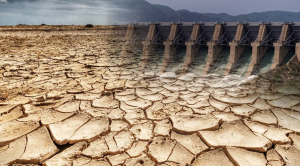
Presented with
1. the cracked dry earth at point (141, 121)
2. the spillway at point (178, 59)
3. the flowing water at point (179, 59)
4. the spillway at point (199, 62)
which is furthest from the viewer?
the flowing water at point (179, 59)

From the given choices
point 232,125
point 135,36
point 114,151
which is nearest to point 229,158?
point 232,125

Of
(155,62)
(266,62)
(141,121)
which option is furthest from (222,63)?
(141,121)

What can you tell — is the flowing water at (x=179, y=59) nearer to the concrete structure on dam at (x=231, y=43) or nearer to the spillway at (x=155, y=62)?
the concrete structure on dam at (x=231, y=43)

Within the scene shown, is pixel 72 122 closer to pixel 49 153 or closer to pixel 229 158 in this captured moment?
pixel 49 153

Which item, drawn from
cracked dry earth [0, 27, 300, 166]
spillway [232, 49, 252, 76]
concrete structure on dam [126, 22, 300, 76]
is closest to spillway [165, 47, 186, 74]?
concrete structure on dam [126, 22, 300, 76]

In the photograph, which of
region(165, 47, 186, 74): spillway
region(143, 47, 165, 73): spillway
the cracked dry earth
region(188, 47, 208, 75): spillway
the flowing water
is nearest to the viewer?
the cracked dry earth

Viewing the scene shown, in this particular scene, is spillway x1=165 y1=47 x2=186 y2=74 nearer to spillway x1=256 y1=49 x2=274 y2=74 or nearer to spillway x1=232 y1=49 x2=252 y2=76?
spillway x1=232 y1=49 x2=252 y2=76

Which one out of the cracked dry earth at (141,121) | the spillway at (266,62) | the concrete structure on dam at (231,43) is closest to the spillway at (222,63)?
the concrete structure on dam at (231,43)
